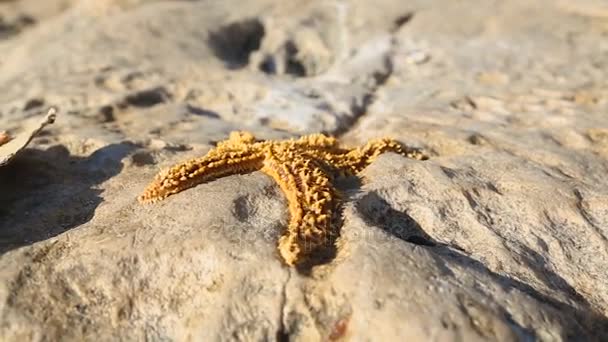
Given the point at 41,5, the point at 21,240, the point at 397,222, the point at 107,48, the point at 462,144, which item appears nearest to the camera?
the point at 21,240

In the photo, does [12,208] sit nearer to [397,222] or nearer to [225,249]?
[225,249]

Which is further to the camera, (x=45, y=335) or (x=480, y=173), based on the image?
(x=480, y=173)

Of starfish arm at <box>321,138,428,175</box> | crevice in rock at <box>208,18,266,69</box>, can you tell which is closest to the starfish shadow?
starfish arm at <box>321,138,428,175</box>

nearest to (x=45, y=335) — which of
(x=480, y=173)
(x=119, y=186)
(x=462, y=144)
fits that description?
(x=119, y=186)

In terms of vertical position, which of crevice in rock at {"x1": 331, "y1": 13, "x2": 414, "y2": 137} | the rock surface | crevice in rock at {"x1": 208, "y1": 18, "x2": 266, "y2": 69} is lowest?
crevice in rock at {"x1": 208, "y1": 18, "x2": 266, "y2": 69}

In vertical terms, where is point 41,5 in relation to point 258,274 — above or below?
below

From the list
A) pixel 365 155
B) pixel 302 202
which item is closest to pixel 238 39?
pixel 365 155

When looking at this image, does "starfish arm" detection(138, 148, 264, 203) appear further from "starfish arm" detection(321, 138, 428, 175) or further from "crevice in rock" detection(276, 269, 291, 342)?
"crevice in rock" detection(276, 269, 291, 342)

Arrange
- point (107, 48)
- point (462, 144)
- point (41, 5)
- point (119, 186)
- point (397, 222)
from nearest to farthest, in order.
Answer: point (397, 222)
point (119, 186)
point (462, 144)
point (107, 48)
point (41, 5)
